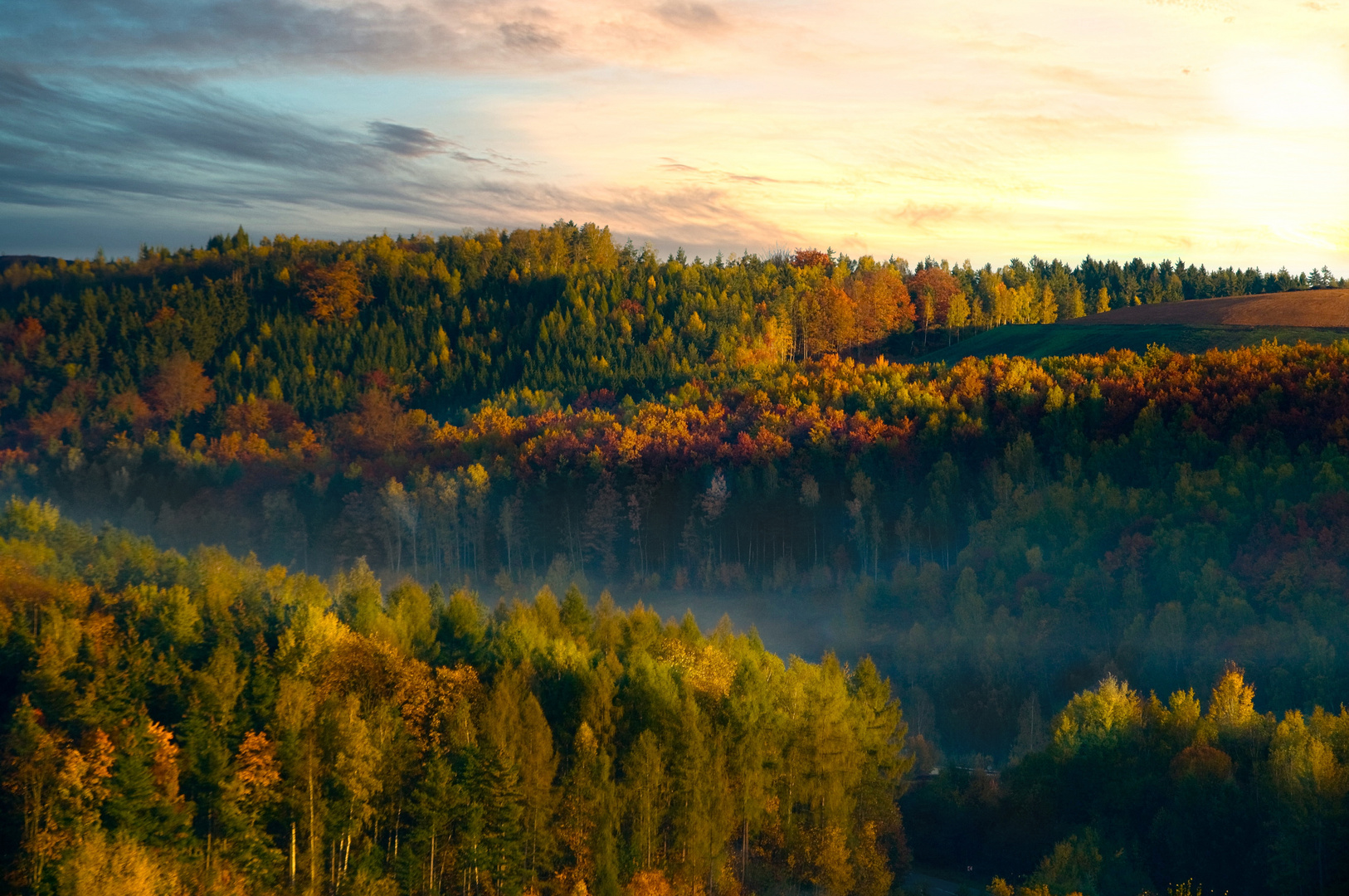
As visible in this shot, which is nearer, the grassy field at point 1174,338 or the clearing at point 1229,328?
the grassy field at point 1174,338

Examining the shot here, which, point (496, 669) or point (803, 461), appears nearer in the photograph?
point (496, 669)

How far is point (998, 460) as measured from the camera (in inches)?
5960

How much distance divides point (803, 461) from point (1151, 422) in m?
42.3

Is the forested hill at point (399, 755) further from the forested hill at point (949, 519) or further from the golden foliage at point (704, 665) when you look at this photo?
the forested hill at point (949, 519)

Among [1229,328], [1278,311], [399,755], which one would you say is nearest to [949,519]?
[1229,328]

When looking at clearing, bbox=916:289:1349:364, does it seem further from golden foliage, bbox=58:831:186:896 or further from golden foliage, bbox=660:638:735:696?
golden foliage, bbox=58:831:186:896

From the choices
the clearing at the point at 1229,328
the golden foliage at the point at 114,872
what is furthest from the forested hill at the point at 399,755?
the clearing at the point at 1229,328

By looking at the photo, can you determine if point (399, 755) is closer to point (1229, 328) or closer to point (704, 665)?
point (704, 665)

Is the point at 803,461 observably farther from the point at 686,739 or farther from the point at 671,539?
the point at 686,739

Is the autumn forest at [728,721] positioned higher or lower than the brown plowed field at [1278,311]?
lower

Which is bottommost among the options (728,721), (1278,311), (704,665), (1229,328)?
(728,721)

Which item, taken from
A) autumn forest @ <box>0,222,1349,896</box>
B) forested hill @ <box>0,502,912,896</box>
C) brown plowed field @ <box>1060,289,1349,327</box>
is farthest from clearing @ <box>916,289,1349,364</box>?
forested hill @ <box>0,502,912,896</box>

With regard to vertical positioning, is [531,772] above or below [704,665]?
below

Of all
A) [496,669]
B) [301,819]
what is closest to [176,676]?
[301,819]
